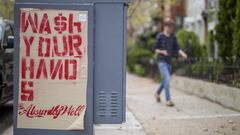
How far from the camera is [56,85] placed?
6840 millimetres

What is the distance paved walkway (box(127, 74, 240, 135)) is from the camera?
8.98m

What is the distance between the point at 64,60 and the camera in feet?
22.3

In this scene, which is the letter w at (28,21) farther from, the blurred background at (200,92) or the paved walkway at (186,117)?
the paved walkway at (186,117)

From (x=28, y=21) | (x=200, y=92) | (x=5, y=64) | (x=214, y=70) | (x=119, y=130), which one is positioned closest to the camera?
(x=28, y=21)

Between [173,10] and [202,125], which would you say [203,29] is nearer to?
[173,10]

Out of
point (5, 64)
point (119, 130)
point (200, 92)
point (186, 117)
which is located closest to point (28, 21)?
point (119, 130)

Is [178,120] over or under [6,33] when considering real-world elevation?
under

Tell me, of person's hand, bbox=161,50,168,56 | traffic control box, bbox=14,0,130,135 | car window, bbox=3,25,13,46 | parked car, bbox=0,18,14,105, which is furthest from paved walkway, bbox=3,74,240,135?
traffic control box, bbox=14,0,130,135

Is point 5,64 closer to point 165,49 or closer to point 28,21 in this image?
point 28,21

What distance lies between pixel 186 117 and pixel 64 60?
14.4ft

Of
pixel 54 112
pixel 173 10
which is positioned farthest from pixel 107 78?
pixel 173 10

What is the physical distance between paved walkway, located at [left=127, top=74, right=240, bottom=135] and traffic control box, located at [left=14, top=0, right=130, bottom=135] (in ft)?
7.64

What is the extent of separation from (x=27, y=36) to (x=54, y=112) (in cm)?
96

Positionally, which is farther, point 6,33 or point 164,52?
point 164,52
